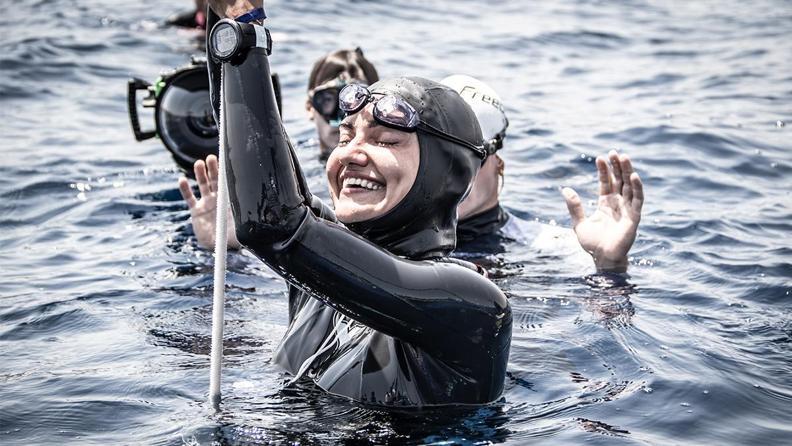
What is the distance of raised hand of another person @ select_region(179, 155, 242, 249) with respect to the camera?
5.88 m

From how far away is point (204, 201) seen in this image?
6031 millimetres

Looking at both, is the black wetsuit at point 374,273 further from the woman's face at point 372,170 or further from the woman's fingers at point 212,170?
the woman's fingers at point 212,170

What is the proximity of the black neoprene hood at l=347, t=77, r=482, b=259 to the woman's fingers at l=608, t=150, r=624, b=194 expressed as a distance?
2174 millimetres

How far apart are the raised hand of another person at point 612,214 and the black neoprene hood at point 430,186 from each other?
2.06 meters

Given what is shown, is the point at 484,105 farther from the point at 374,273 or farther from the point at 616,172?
the point at 374,273

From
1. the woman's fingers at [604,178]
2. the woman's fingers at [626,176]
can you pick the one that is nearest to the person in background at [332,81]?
the woman's fingers at [604,178]

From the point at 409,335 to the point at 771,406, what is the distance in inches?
75.9

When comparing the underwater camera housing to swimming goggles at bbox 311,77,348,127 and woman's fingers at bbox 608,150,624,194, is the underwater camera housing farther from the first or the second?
woman's fingers at bbox 608,150,624,194

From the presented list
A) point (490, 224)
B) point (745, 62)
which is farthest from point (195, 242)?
point (745, 62)

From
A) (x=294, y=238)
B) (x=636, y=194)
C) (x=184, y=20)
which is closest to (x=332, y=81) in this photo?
(x=636, y=194)

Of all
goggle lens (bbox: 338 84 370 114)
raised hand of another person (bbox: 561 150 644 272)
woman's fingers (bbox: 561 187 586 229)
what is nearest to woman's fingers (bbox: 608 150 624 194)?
raised hand of another person (bbox: 561 150 644 272)

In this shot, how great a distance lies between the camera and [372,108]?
11.6ft

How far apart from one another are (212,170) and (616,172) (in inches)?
90.1

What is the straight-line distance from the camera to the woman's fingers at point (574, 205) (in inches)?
229
